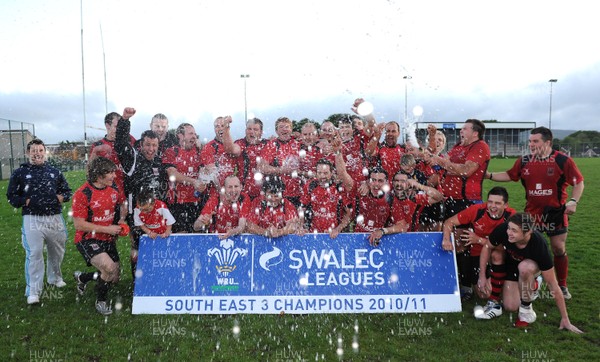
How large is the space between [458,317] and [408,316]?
56 cm

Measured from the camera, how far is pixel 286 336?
461cm

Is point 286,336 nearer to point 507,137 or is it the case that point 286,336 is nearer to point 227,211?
point 227,211

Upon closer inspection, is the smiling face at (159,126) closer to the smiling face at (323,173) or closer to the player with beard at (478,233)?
the smiling face at (323,173)

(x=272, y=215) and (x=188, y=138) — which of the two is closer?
(x=272, y=215)

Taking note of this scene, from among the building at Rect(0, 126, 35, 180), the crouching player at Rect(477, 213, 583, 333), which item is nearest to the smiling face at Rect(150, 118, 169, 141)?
the crouching player at Rect(477, 213, 583, 333)

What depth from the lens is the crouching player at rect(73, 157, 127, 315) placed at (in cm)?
540

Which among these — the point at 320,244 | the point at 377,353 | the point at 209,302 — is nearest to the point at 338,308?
the point at 320,244

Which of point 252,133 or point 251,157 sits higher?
point 252,133

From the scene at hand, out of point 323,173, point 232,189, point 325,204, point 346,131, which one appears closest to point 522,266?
point 325,204

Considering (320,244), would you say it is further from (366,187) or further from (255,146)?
(255,146)

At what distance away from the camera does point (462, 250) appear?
580cm

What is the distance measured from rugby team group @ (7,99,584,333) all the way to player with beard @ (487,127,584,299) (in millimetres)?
14

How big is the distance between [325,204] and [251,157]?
143 cm

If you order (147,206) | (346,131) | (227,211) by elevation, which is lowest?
(227,211)
